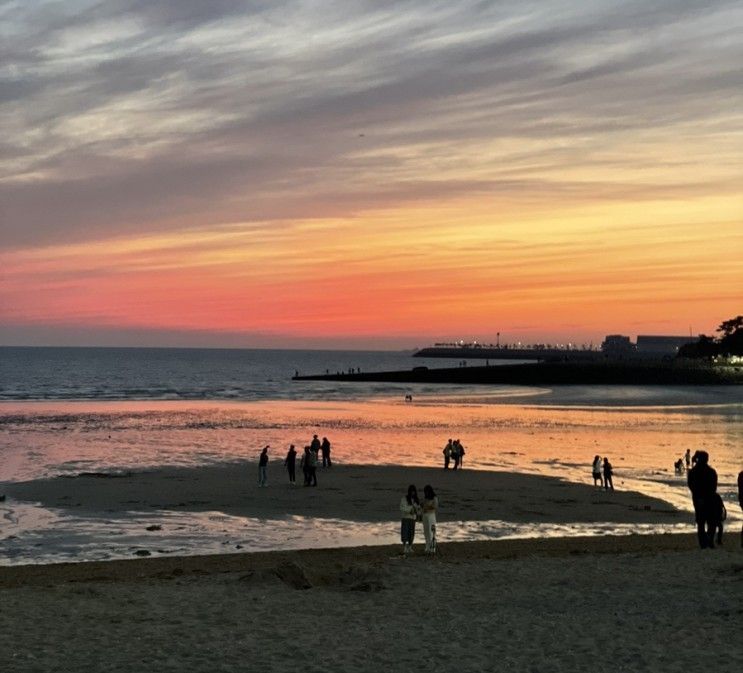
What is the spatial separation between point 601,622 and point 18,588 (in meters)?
9.27

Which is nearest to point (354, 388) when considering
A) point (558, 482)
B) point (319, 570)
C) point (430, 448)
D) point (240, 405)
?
point (240, 405)

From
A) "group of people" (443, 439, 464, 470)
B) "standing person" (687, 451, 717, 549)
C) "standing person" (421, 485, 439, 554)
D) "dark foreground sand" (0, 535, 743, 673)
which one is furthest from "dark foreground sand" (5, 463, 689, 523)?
"dark foreground sand" (0, 535, 743, 673)

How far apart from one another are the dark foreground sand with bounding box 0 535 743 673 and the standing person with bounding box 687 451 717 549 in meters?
0.83

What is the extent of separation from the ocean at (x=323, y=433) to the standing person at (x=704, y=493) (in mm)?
5819

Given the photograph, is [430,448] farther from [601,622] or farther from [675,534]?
[601,622]

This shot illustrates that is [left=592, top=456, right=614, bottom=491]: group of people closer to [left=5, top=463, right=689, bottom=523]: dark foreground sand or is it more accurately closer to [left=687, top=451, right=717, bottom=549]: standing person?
[left=5, top=463, right=689, bottom=523]: dark foreground sand

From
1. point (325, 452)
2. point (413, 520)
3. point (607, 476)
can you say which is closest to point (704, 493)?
point (413, 520)

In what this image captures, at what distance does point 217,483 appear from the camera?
35125mm

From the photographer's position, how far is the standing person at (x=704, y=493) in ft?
61.0

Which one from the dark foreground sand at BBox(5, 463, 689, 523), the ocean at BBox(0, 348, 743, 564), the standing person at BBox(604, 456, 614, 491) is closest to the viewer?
the ocean at BBox(0, 348, 743, 564)

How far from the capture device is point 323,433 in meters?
60.6

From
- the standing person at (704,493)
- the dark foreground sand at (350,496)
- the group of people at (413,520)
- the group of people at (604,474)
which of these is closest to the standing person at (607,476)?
the group of people at (604,474)

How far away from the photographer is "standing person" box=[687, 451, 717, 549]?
18594 mm

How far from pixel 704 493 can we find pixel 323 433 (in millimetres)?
42847
